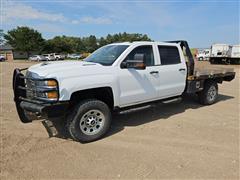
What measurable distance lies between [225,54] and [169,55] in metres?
30.4

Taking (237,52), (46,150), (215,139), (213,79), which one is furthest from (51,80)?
(237,52)

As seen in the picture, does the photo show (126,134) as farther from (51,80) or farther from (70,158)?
(51,80)

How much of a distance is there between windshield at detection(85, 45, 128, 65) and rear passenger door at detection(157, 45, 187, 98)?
1047mm

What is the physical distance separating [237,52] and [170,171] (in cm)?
3197

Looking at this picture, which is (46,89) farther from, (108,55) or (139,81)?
(139,81)

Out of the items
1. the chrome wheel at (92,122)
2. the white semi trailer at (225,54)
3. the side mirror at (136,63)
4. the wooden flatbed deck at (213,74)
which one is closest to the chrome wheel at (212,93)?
the wooden flatbed deck at (213,74)

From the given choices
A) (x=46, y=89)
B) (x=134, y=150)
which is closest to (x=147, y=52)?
(x=134, y=150)

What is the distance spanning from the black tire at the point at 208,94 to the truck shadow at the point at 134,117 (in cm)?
24

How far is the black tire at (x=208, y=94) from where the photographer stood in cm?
669

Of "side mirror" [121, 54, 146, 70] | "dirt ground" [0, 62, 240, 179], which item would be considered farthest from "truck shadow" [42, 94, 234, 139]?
"side mirror" [121, 54, 146, 70]

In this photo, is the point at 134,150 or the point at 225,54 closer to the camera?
the point at 134,150

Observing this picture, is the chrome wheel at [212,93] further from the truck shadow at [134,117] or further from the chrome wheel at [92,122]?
the chrome wheel at [92,122]

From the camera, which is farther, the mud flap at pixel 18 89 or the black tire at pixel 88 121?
the mud flap at pixel 18 89

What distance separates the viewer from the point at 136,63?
435 cm
